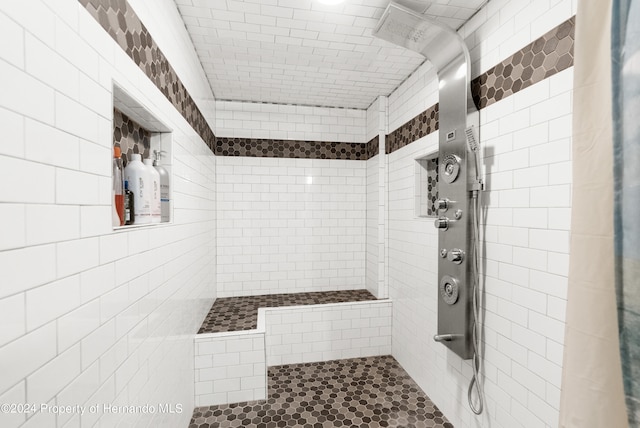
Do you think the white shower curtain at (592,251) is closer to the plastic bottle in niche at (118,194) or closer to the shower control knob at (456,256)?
the shower control knob at (456,256)

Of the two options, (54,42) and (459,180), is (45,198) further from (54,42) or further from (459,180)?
(459,180)

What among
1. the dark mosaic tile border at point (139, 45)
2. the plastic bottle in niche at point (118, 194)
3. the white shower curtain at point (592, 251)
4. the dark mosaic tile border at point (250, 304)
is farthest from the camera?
the dark mosaic tile border at point (250, 304)

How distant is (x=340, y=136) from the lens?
289cm

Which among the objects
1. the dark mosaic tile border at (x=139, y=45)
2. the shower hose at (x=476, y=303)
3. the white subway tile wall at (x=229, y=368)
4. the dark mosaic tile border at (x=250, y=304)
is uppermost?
the dark mosaic tile border at (x=139, y=45)

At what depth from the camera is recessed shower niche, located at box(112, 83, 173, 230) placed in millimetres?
1004

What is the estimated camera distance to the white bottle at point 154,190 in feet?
3.84

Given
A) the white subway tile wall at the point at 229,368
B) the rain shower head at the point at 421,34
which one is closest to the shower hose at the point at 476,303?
the rain shower head at the point at 421,34

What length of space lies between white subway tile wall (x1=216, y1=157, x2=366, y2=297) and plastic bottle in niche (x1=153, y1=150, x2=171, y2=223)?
1307mm

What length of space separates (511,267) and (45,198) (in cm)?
163

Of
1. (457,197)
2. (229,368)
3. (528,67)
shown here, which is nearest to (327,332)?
(229,368)

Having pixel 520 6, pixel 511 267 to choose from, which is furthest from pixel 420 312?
pixel 520 6

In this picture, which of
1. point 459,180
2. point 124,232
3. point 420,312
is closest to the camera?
point 124,232

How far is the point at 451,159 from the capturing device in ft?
4.95

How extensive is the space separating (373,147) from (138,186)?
214cm
